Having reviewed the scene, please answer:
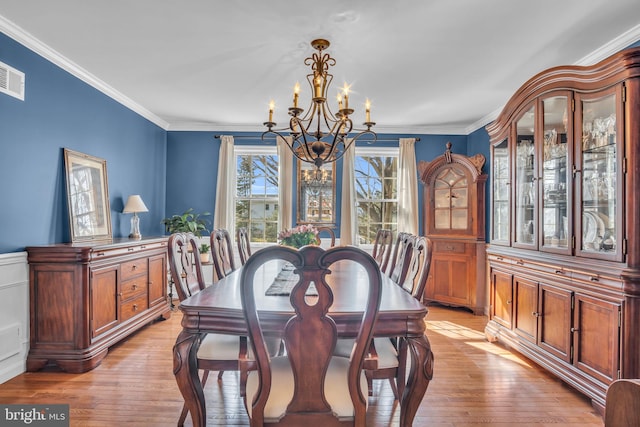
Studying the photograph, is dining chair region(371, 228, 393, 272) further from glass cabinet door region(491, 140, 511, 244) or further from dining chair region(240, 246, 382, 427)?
dining chair region(240, 246, 382, 427)

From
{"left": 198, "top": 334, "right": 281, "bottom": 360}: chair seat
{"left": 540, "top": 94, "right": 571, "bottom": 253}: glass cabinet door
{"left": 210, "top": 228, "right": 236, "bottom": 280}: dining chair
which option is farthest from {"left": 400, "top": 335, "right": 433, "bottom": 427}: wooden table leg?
{"left": 540, "top": 94, "right": 571, "bottom": 253}: glass cabinet door

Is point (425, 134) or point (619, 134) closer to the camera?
point (619, 134)

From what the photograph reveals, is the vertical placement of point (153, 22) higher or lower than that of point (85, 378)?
higher

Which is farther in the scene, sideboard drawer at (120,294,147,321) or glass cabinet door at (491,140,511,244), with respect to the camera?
glass cabinet door at (491,140,511,244)

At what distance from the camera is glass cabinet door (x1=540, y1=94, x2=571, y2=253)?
2.74 metres

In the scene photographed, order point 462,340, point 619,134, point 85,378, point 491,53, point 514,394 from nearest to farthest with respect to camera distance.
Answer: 1. point 619,134
2. point 514,394
3. point 85,378
4. point 491,53
5. point 462,340

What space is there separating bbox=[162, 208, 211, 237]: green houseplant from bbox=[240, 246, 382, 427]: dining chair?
12.5 feet

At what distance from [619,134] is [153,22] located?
10.2ft

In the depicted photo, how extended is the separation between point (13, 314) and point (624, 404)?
137 inches

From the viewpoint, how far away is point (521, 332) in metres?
3.17

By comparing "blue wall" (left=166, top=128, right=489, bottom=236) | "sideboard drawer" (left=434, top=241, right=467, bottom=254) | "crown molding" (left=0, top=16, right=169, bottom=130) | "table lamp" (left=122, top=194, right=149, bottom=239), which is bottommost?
"sideboard drawer" (left=434, top=241, right=467, bottom=254)

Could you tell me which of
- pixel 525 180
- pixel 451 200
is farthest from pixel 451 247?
pixel 525 180

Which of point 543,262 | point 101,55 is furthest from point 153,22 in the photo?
point 543,262

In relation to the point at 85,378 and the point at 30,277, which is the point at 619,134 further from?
the point at 30,277
